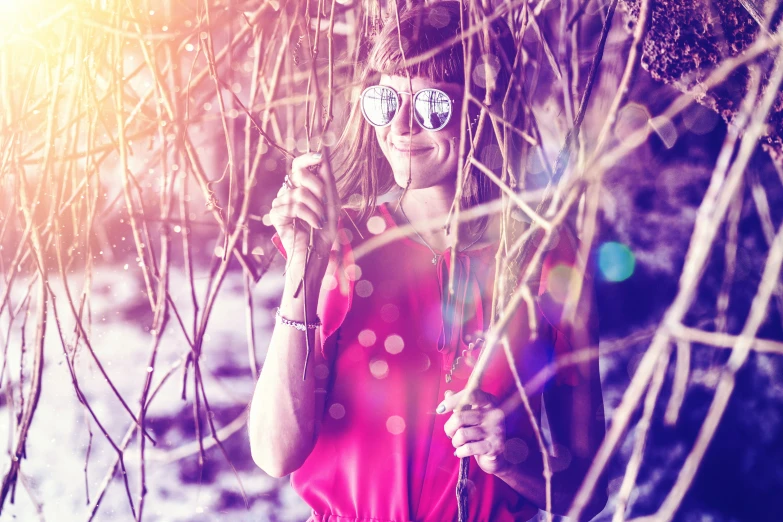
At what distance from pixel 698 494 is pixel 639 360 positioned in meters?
0.31

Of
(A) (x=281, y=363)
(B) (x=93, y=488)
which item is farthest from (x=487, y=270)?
(B) (x=93, y=488)

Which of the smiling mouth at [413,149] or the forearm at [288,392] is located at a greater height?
the smiling mouth at [413,149]

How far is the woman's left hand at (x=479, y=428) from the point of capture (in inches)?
30.9

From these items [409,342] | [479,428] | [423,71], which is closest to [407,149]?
[423,71]

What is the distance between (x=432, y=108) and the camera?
2.67 feet

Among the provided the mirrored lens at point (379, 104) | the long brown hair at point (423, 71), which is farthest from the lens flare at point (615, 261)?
the mirrored lens at point (379, 104)

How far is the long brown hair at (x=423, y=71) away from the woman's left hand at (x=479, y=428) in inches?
14.1

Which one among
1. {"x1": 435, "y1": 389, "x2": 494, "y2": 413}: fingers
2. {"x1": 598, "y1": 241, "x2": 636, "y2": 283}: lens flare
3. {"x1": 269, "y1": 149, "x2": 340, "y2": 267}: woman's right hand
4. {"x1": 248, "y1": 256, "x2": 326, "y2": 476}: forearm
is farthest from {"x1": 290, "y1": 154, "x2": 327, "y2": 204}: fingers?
{"x1": 598, "y1": 241, "x2": 636, "y2": 283}: lens flare

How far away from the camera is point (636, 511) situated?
115 cm

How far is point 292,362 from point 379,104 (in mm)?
444

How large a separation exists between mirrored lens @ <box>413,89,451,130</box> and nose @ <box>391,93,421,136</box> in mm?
15

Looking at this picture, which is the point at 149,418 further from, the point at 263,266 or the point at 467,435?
the point at 467,435

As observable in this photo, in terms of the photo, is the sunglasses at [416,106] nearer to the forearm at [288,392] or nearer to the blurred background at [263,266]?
the blurred background at [263,266]

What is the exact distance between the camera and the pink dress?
0.91 meters
